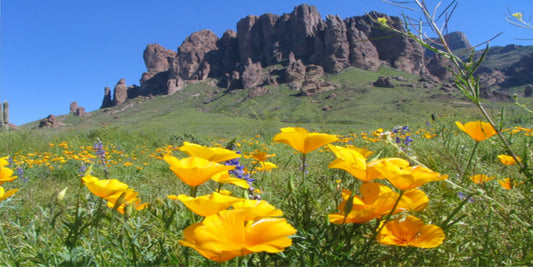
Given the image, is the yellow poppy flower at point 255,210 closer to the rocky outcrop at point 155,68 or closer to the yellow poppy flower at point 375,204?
the yellow poppy flower at point 375,204

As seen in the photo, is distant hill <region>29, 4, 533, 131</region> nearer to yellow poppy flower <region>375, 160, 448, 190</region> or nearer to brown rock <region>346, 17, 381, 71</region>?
brown rock <region>346, 17, 381, 71</region>

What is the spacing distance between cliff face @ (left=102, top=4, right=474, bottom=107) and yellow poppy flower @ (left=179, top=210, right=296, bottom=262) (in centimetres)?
7801

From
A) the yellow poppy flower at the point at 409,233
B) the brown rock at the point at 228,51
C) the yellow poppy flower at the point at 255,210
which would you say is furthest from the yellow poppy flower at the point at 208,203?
the brown rock at the point at 228,51

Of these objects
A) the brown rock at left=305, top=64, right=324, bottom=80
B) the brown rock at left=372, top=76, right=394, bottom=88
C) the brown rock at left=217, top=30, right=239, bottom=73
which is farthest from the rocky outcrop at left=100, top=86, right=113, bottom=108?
the brown rock at left=372, top=76, right=394, bottom=88

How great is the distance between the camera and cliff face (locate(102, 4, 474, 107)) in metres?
87.2

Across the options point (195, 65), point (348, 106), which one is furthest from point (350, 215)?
point (195, 65)

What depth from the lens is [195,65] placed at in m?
114

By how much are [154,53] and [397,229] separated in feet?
441

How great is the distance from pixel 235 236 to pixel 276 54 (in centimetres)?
10176

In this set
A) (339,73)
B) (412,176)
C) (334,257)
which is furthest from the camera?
(339,73)

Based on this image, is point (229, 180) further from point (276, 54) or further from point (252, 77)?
point (276, 54)

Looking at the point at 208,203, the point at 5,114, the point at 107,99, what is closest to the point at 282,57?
the point at 107,99

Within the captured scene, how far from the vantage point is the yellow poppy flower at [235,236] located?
0.52 metres

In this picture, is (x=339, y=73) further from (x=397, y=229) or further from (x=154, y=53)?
(x=397, y=229)
